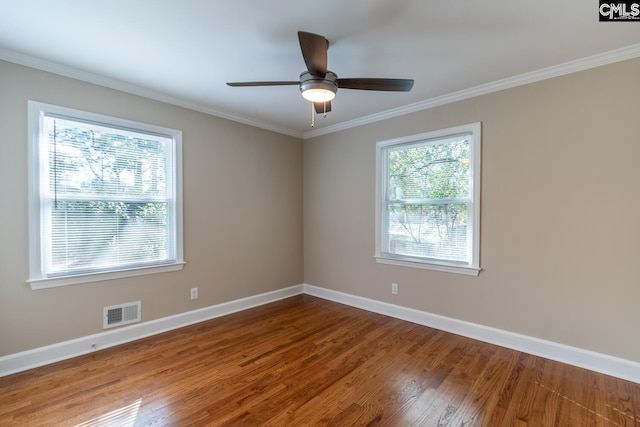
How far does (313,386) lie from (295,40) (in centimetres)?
260

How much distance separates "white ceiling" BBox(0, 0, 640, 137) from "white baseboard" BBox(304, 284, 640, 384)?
2413 mm

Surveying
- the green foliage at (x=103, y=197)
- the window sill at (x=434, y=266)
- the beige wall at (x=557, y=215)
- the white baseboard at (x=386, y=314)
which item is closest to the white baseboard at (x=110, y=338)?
the white baseboard at (x=386, y=314)

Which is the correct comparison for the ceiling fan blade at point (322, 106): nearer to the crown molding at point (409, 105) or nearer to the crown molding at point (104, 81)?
the crown molding at point (409, 105)

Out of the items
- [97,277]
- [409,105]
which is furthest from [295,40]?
[97,277]

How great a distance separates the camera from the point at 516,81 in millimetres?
2715

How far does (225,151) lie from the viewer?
3.71 m

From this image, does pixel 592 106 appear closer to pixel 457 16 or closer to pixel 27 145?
pixel 457 16

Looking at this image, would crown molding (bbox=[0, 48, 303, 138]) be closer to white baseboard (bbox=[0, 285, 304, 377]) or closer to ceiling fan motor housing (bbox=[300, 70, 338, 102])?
ceiling fan motor housing (bbox=[300, 70, 338, 102])

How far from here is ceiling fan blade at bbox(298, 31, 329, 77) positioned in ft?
5.32

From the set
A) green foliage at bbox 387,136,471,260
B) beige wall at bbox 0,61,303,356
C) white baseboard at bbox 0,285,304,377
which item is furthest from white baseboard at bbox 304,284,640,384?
white baseboard at bbox 0,285,304,377

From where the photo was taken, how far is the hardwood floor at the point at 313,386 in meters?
1.84

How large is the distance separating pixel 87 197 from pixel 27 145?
0.57 meters

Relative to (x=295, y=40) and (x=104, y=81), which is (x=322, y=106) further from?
(x=104, y=81)

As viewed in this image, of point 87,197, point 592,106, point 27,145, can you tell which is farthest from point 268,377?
point 592,106
